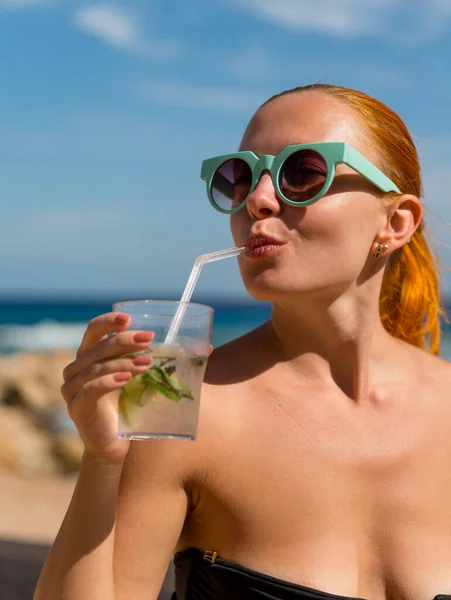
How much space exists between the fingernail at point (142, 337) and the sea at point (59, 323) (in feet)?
100.0

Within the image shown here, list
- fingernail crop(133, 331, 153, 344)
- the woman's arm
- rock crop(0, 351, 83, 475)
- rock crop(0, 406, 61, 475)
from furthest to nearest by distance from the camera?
rock crop(0, 351, 83, 475) < rock crop(0, 406, 61, 475) < the woman's arm < fingernail crop(133, 331, 153, 344)

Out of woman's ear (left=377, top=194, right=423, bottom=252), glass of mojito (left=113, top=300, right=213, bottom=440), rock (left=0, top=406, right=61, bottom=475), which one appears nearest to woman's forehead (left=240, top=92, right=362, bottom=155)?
woman's ear (left=377, top=194, right=423, bottom=252)

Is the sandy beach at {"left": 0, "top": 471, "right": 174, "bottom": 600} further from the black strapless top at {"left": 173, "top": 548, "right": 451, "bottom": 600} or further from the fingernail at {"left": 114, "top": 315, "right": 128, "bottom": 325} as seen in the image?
the fingernail at {"left": 114, "top": 315, "right": 128, "bottom": 325}

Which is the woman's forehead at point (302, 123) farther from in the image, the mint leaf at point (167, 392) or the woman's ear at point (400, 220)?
the mint leaf at point (167, 392)

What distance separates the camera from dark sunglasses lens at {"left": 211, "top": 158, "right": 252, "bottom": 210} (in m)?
2.81

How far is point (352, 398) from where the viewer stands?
9.73 feet

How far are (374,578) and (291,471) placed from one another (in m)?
0.43

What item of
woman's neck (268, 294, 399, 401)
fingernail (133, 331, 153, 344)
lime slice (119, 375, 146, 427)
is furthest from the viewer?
woman's neck (268, 294, 399, 401)

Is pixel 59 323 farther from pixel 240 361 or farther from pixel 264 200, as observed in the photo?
pixel 264 200

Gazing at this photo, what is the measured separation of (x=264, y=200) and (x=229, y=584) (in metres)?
1.16

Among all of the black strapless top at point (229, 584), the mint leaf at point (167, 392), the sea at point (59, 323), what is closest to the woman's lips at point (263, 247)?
the mint leaf at point (167, 392)

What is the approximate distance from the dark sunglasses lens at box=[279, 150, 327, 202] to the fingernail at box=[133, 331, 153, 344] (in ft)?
2.91

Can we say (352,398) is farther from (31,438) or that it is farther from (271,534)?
(31,438)

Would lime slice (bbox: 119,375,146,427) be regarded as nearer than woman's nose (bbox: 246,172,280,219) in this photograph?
Yes
